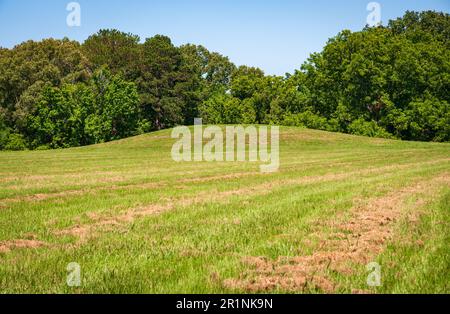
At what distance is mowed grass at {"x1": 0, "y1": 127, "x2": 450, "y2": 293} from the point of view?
5.11 metres

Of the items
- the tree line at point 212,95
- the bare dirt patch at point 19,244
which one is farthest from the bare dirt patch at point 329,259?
the tree line at point 212,95

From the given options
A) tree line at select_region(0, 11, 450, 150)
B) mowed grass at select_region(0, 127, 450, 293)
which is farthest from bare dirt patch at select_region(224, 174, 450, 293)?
tree line at select_region(0, 11, 450, 150)

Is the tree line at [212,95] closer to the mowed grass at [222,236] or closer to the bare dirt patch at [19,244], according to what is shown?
the mowed grass at [222,236]

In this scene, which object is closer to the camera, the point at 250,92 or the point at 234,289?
the point at 234,289

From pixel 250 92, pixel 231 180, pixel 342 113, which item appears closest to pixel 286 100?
pixel 250 92

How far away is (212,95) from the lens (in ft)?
270

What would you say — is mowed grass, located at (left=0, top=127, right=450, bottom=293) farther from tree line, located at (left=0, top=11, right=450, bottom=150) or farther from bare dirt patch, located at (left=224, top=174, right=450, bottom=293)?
tree line, located at (left=0, top=11, right=450, bottom=150)

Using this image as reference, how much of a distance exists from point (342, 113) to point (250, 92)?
2062cm

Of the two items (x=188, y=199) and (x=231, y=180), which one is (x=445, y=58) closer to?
(x=231, y=180)

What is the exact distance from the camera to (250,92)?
7688 cm

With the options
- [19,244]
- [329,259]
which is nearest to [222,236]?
[329,259]

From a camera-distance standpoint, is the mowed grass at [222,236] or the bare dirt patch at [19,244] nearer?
the mowed grass at [222,236]

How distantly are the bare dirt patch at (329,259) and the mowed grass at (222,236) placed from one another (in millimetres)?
21

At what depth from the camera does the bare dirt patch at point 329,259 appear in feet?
16.5
